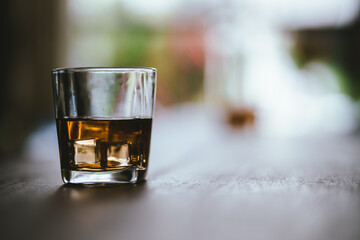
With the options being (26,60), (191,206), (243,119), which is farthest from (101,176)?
(243,119)

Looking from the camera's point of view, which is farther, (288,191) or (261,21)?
(261,21)

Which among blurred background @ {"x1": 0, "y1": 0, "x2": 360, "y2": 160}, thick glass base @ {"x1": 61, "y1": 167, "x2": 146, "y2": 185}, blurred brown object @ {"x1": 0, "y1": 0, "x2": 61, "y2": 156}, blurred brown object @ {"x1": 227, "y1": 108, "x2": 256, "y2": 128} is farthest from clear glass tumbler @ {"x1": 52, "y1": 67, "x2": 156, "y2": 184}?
blurred background @ {"x1": 0, "y1": 0, "x2": 360, "y2": 160}

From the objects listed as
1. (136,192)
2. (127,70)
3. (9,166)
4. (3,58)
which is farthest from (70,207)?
(3,58)

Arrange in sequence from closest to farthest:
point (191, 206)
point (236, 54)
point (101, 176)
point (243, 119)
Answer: point (191, 206)
point (101, 176)
point (243, 119)
point (236, 54)

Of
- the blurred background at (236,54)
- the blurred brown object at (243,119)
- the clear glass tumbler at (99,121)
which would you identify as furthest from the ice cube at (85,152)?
the blurred background at (236,54)

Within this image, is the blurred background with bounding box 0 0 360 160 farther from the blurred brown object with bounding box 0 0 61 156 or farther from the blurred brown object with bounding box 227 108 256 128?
the blurred brown object with bounding box 0 0 61 156

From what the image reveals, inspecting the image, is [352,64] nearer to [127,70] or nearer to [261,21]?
[261,21]

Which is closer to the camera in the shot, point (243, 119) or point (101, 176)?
point (101, 176)

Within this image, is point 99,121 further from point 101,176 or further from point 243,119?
point 243,119
